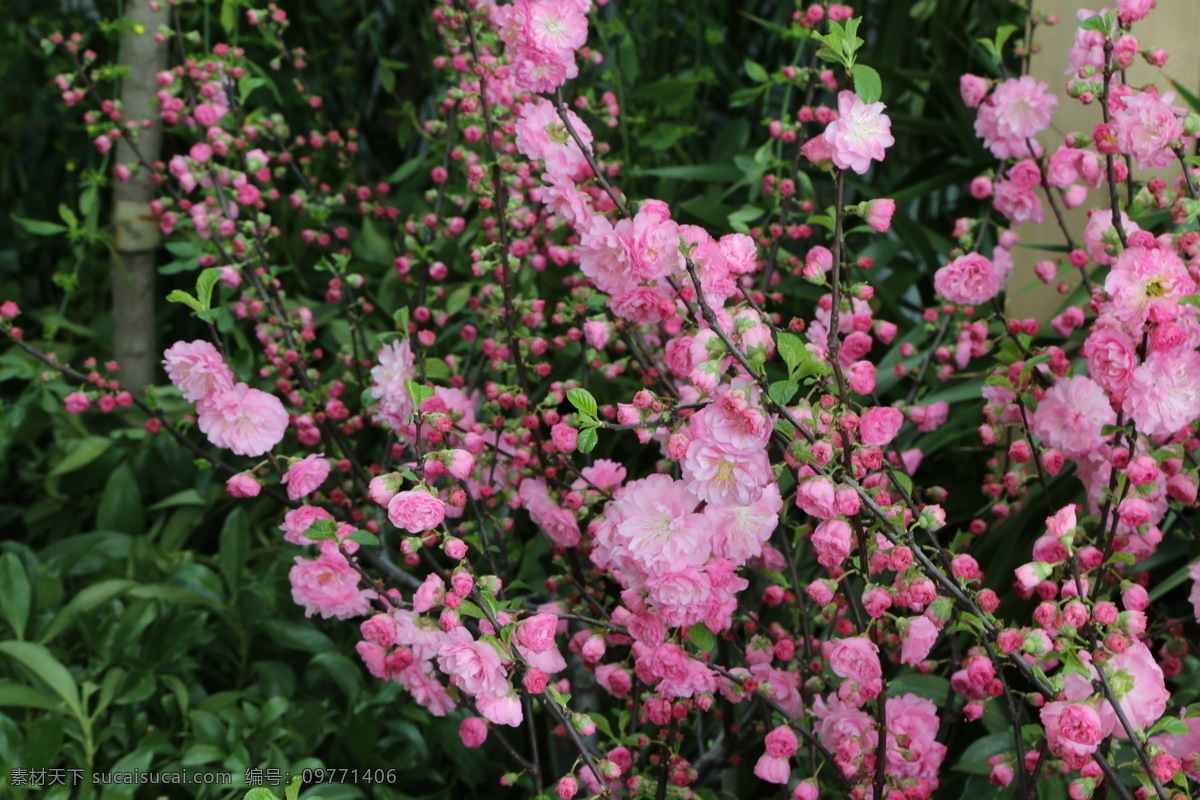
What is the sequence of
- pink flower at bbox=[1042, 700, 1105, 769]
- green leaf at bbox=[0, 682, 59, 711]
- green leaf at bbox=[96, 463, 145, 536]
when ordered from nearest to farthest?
pink flower at bbox=[1042, 700, 1105, 769], green leaf at bbox=[0, 682, 59, 711], green leaf at bbox=[96, 463, 145, 536]

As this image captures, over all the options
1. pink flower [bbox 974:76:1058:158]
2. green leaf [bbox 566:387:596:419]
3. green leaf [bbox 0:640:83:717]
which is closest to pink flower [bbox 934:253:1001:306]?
pink flower [bbox 974:76:1058:158]

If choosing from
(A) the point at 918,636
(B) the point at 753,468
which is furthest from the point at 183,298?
(A) the point at 918,636

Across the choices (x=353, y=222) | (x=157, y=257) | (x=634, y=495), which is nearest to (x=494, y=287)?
(x=634, y=495)

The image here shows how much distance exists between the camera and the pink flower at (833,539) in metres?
0.50

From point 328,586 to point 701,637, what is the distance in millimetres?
256

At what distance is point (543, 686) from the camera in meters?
0.51

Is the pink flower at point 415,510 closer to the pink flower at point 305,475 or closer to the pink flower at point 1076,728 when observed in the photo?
the pink flower at point 305,475

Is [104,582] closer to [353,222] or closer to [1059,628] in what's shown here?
[353,222]

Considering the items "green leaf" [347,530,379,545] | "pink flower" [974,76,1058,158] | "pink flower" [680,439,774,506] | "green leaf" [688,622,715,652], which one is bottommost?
"green leaf" [688,622,715,652]

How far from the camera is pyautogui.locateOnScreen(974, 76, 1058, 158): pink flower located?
76 cm

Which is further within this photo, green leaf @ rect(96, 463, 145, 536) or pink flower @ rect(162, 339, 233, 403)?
green leaf @ rect(96, 463, 145, 536)

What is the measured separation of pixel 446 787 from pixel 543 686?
50 centimetres

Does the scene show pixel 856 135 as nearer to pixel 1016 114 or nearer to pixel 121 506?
pixel 1016 114

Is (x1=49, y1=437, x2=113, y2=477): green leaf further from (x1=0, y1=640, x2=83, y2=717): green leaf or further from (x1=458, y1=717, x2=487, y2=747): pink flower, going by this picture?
(x1=458, y1=717, x2=487, y2=747): pink flower
